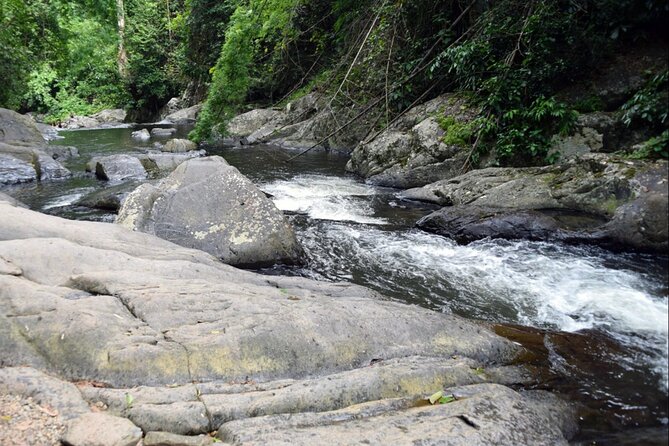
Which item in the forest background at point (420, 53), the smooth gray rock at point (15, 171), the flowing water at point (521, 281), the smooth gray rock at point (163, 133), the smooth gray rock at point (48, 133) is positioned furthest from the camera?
the smooth gray rock at point (163, 133)

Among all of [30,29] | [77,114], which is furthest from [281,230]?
[77,114]

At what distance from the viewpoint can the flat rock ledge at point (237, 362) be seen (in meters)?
2.73

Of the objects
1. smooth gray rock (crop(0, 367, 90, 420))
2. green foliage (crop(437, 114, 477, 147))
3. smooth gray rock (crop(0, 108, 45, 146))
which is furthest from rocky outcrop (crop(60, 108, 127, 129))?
smooth gray rock (crop(0, 367, 90, 420))

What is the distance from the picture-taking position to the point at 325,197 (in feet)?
34.6

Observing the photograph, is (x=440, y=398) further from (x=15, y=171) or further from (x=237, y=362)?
(x=15, y=171)

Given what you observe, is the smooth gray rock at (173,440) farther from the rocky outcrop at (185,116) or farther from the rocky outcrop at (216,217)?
the rocky outcrop at (185,116)

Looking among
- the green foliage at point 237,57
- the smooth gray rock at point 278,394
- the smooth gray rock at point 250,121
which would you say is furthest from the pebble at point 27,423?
the smooth gray rock at point 250,121

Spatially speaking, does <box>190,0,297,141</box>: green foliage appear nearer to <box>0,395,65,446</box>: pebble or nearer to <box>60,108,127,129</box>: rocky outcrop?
<box>0,395,65,446</box>: pebble

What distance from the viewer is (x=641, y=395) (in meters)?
1.69

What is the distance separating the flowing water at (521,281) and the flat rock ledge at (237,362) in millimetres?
417

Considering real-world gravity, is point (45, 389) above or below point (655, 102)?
below

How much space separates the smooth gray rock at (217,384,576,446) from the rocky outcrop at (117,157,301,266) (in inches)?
156

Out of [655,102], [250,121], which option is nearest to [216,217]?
[655,102]

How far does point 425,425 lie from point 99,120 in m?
32.9
